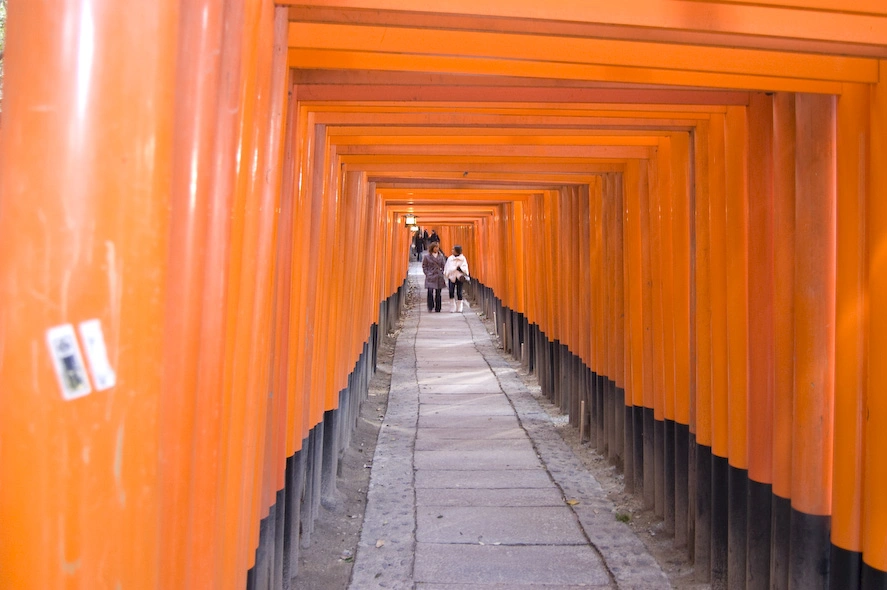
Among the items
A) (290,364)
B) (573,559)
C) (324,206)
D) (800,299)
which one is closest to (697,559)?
(573,559)

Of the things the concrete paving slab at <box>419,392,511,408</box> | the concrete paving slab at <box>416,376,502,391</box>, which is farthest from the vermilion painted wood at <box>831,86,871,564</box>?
the concrete paving slab at <box>416,376,502,391</box>

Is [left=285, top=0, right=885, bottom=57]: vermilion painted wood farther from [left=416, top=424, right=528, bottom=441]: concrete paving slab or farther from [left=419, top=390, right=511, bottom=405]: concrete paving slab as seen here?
[left=419, top=390, right=511, bottom=405]: concrete paving slab

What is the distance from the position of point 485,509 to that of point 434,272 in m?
13.6

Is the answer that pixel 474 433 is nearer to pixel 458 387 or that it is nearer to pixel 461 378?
pixel 458 387

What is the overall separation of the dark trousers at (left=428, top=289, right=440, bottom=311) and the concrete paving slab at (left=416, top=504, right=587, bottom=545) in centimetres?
1425

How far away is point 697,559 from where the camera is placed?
165 inches

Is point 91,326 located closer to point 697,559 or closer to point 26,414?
point 26,414

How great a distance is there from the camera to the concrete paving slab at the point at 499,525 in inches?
186

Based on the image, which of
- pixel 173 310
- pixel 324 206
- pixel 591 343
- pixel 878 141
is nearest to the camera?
pixel 173 310

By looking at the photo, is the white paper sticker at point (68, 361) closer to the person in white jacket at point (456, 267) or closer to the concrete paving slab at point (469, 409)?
the concrete paving slab at point (469, 409)

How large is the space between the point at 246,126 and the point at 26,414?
828 mm

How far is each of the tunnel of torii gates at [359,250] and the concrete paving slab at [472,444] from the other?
72 centimetres

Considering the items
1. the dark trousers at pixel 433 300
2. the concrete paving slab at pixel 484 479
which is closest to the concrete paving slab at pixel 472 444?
the concrete paving slab at pixel 484 479

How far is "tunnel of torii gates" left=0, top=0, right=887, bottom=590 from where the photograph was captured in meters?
1.05
